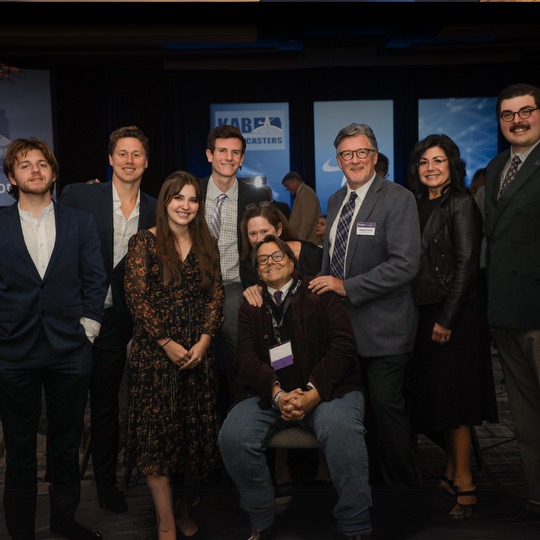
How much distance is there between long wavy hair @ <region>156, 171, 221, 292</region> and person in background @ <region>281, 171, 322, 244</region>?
4.86 ft

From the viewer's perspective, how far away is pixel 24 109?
404 centimetres

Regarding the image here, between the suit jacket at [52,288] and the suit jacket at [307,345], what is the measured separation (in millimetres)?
586

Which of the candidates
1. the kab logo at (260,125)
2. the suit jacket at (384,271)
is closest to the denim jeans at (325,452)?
the suit jacket at (384,271)

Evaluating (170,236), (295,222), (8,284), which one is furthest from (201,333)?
(295,222)

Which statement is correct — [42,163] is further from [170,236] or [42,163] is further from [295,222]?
[295,222]

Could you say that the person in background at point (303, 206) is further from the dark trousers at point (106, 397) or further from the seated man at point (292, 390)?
the dark trousers at point (106, 397)

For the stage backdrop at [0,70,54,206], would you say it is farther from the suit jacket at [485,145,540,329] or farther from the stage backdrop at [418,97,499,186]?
the suit jacket at [485,145,540,329]

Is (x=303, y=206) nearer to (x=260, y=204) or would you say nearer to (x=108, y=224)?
(x=260, y=204)

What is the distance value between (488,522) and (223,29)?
2528 millimetres

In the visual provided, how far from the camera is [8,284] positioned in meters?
2.33

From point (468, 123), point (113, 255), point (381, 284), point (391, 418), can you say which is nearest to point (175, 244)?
point (113, 255)

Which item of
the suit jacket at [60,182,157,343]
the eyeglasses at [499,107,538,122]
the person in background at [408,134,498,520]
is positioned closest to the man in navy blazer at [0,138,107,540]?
the suit jacket at [60,182,157,343]

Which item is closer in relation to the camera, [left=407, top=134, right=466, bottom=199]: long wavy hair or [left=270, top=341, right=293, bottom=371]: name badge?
[left=270, top=341, right=293, bottom=371]: name badge

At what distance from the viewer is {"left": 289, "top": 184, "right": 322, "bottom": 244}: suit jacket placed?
157 inches
